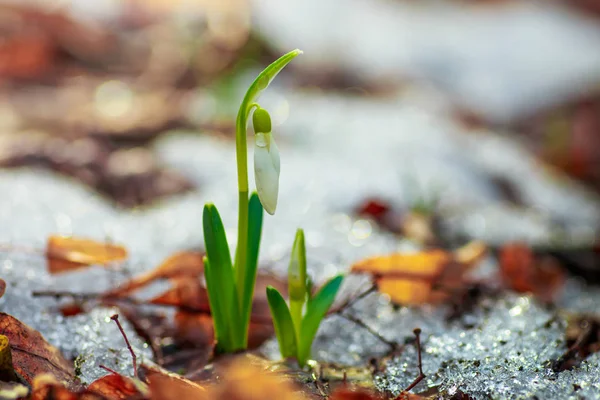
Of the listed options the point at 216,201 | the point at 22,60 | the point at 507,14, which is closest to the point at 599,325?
the point at 216,201

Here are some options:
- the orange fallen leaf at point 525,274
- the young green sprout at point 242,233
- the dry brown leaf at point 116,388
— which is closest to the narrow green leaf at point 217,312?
the young green sprout at point 242,233

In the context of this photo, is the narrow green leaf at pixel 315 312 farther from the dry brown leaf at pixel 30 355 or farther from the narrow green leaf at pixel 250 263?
the dry brown leaf at pixel 30 355

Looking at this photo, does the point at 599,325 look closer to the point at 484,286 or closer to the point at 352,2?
the point at 484,286

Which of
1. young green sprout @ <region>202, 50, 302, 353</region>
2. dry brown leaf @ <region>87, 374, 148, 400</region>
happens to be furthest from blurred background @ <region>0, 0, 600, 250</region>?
dry brown leaf @ <region>87, 374, 148, 400</region>

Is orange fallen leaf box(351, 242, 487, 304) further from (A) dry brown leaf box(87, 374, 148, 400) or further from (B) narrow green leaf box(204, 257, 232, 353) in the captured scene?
(A) dry brown leaf box(87, 374, 148, 400)

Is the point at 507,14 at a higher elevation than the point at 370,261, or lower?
higher

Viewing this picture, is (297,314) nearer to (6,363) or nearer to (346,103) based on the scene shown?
(6,363)
